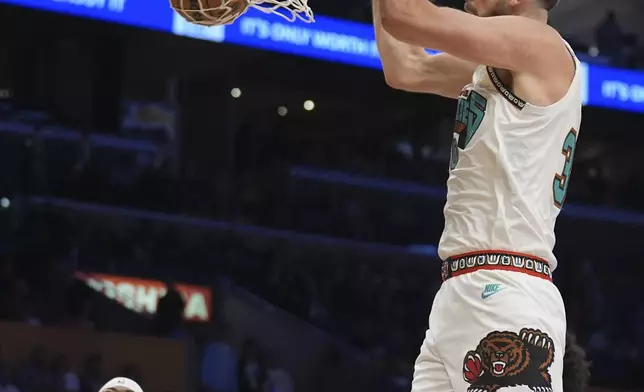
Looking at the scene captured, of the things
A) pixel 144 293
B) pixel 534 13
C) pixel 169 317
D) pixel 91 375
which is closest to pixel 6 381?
pixel 91 375

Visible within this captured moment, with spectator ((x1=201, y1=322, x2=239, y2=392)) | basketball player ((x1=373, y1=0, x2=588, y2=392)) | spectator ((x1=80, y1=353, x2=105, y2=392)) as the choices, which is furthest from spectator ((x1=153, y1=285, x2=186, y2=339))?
basketball player ((x1=373, y1=0, x2=588, y2=392))

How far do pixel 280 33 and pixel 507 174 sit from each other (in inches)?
261

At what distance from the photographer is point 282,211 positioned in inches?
459

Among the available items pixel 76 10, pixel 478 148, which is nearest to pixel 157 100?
pixel 76 10

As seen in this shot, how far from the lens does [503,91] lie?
2.79 m

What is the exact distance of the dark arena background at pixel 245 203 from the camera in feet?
29.8

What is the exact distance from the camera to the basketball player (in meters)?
2.65

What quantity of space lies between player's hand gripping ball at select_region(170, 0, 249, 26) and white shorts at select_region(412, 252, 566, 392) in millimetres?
918

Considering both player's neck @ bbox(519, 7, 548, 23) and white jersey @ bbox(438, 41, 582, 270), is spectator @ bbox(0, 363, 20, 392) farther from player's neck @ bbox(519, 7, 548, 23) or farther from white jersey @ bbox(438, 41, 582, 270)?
player's neck @ bbox(519, 7, 548, 23)

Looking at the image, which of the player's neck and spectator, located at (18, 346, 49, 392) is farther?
spectator, located at (18, 346, 49, 392)

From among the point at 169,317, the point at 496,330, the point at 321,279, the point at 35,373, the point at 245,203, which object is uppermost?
the point at 496,330

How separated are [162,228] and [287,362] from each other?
1.80 meters

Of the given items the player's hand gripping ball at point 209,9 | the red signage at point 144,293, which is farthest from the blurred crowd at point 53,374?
the player's hand gripping ball at point 209,9

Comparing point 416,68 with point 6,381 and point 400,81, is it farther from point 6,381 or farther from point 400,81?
point 6,381
